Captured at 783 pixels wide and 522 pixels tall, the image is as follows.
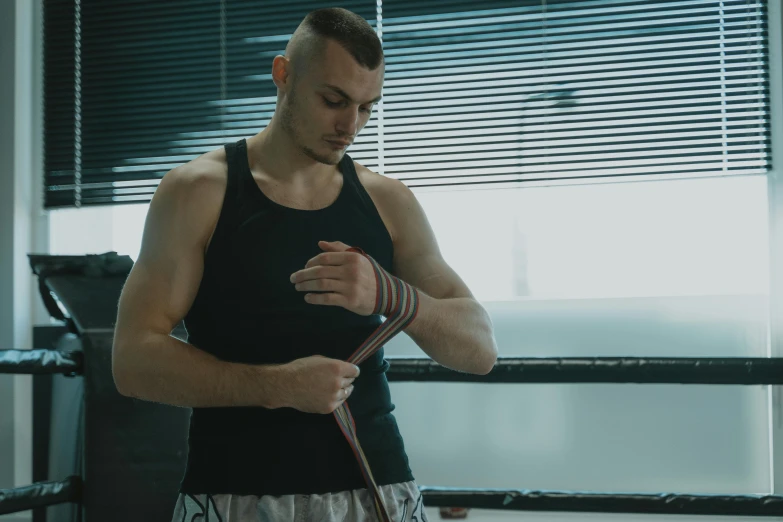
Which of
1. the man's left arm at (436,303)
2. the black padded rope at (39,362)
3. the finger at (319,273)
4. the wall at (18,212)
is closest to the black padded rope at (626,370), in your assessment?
the man's left arm at (436,303)

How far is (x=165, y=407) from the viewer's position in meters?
2.08

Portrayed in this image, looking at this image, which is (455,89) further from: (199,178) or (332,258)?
(332,258)

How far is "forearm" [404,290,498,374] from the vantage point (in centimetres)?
117

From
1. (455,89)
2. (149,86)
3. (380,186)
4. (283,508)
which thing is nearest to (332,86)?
(380,186)

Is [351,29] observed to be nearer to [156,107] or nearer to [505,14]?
[505,14]

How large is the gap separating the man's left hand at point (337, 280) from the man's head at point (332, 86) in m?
0.27

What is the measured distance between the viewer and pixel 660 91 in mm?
2590

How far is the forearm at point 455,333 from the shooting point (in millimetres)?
1165

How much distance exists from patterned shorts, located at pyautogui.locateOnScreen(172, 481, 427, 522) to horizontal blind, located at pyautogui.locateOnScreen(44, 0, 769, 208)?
1665 mm

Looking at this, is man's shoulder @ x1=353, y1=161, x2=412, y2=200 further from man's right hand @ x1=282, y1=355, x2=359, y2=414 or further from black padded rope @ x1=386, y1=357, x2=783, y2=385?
black padded rope @ x1=386, y1=357, x2=783, y2=385

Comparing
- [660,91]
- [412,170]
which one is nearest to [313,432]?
[412,170]

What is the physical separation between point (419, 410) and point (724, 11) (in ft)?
5.27

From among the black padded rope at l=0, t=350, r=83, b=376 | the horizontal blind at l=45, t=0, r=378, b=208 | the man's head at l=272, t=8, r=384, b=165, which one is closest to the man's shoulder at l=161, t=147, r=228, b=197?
the man's head at l=272, t=8, r=384, b=165

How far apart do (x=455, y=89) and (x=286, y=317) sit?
1710mm
